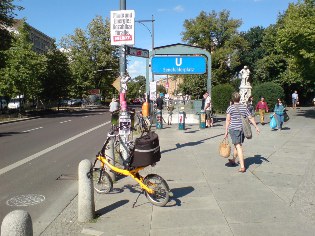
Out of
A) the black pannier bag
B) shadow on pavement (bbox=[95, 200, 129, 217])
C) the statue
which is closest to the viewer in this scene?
shadow on pavement (bbox=[95, 200, 129, 217])

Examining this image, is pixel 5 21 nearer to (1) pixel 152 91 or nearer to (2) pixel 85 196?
(1) pixel 152 91

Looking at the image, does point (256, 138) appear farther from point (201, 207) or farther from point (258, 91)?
point (258, 91)

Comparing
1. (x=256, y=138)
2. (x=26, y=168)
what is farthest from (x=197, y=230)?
(x=256, y=138)

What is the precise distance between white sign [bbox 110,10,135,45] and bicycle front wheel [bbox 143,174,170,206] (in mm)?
3655

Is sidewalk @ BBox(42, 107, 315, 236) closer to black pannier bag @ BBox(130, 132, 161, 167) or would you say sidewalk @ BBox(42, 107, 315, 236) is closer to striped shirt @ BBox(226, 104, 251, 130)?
black pannier bag @ BBox(130, 132, 161, 167)

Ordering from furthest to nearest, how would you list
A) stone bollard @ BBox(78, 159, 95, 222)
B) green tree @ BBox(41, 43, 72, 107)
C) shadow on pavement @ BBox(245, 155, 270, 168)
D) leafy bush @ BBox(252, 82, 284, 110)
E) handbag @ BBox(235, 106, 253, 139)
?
1. green tree @ BBox(41, 43, 72, 107)
2. leafy bush @ BBox(252, 82, 284, 110)
3. shadow on pavement @ BBox(245, 155, 270, 168)
4. handbag @ BBox(235, 106, 253, 139)
5. stone bollard @ BBox(78, 159, 95, 222)

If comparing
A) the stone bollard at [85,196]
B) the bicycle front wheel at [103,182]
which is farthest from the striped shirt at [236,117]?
the stone bollard at [85,196]

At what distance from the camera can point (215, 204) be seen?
5.87 meters

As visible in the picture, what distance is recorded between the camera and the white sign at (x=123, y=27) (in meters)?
8.42

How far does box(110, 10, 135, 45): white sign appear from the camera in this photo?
27.6 feet

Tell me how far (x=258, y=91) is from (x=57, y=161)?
28692mm

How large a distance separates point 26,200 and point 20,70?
94.7ft

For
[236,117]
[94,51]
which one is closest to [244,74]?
[236,117]

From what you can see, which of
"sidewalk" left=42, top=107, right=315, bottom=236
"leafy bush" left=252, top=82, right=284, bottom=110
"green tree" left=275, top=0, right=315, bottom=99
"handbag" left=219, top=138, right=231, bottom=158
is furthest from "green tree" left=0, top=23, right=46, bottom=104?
"handbag" left=219, top=138, right=231, bottom=158
